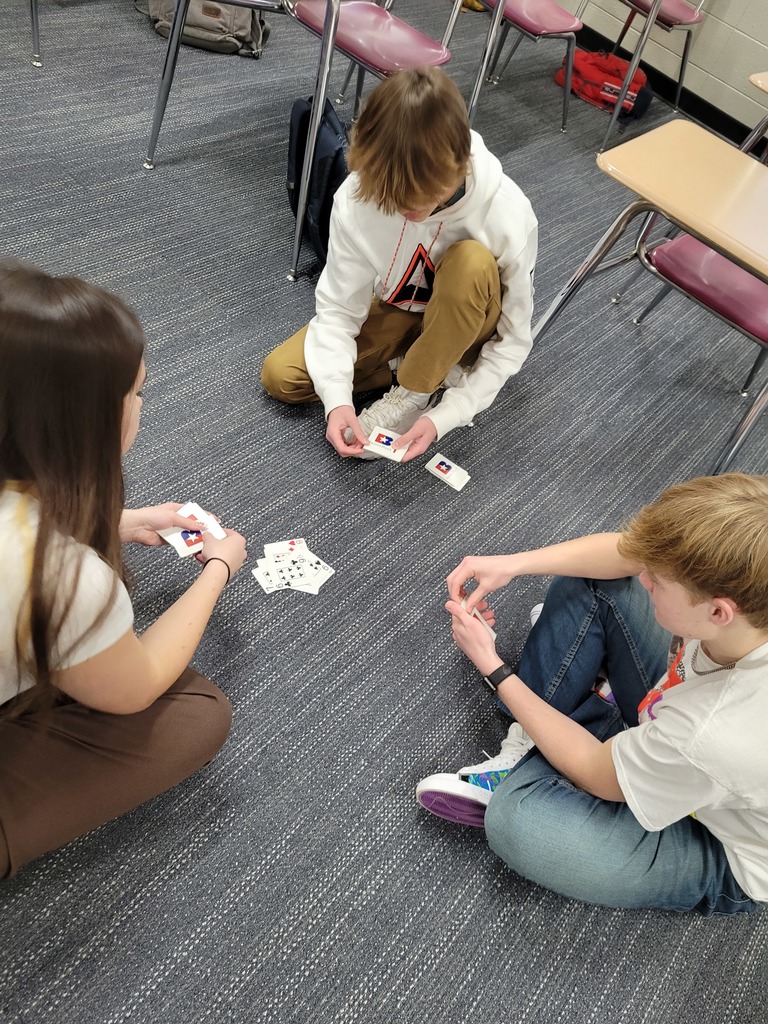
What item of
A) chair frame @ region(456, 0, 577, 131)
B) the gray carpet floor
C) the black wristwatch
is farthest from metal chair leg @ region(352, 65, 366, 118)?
the black wristwatch

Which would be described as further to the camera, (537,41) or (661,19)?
(661,19)

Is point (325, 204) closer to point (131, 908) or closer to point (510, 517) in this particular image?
point (510, 517)

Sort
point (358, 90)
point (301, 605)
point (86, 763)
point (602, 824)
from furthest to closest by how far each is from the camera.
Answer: point (358, 90) → point (301, 605) → point (602, 824) → point (86, 763)

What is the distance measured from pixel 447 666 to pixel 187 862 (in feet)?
2.18

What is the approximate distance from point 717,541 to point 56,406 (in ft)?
2.81

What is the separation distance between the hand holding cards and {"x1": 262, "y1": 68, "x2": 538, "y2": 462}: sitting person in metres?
0.46

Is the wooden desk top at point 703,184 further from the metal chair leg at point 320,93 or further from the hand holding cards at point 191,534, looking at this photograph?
the hand holding cards at point 191,534

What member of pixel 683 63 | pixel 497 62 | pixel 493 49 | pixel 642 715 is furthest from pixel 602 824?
pixel 683 63

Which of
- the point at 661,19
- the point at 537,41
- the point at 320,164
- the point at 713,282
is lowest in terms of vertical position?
the point at 320,164

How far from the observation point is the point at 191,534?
1538 mm

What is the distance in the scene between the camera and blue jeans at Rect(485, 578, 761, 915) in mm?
1253

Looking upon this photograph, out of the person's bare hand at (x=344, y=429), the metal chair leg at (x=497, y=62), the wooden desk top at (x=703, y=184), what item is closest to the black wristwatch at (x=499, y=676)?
the person's bare hand at (x=344, y=429)

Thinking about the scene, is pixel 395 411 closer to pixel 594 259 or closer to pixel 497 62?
pixel 594 259

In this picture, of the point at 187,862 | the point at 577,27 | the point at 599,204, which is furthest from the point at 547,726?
the point at 577,27
